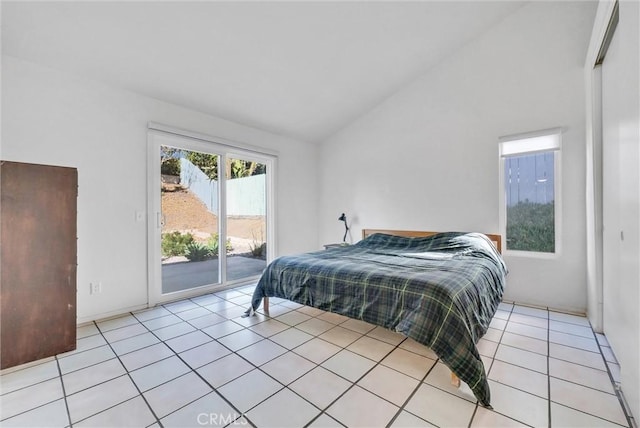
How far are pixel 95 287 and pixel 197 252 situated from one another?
111 cm

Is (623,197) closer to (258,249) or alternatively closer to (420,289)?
(420,289)

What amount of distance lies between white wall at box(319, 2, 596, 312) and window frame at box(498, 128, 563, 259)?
61 millimetres

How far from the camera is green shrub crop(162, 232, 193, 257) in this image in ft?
11.0

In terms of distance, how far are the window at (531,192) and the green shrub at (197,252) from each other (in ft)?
12.4

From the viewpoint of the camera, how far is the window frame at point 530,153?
3064 millimetres

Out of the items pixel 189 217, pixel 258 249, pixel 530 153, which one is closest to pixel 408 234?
pixel 530 153

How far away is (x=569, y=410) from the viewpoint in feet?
4.95

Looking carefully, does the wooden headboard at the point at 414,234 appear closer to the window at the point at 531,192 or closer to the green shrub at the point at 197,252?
the window at the point at 531,192

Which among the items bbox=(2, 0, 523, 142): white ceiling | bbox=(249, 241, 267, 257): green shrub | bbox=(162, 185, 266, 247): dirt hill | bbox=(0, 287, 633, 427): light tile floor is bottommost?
bbox=(0, 287, 633, 427): light tile floor

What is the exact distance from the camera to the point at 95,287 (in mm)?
2783

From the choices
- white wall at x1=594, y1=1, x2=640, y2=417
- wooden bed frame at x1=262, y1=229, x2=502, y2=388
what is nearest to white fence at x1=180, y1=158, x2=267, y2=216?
wooden bed frame at x1=262, y1=229, x2=502, y2=388

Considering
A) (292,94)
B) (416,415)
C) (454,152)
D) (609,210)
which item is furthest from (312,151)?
(416,415)

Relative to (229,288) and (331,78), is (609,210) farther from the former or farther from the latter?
(229,288)

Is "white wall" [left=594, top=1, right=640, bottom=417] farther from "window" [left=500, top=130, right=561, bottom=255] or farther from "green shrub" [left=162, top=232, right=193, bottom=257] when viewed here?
"green shrub" [left=162, top=232, right=193, bottom=257]
